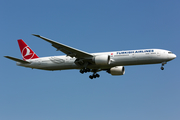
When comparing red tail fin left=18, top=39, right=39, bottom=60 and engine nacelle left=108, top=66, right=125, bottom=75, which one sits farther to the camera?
red tail fin left=18, top=39, right=39, bottom=60

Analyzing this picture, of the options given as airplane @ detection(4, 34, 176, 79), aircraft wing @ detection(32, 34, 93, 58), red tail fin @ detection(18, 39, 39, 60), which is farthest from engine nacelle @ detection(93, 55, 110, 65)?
red tail fin @ detection(18, 39, 39, 60)

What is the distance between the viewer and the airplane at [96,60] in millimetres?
34750

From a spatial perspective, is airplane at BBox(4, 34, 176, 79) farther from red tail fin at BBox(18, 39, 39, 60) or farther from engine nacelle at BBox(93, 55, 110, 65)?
red tail fin at BBox(18, 39, 39, 60)

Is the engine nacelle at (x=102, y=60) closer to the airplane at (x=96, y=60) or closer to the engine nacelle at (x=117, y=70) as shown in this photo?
the airplane at (x=96, y=60)

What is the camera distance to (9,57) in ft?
120

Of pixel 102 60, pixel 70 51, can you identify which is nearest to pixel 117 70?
pixel 102 60

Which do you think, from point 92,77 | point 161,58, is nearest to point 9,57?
point 92,77

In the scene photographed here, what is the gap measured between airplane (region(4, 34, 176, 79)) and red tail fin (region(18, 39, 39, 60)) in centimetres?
135

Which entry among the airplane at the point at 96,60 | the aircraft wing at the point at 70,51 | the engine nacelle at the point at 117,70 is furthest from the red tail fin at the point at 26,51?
the engine nacelle at the point at 117,70

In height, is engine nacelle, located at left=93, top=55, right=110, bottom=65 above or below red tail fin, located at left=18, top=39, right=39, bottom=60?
below

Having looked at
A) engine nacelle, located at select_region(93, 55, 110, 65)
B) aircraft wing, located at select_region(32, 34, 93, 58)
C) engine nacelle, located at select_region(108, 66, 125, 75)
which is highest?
aircraft wing, located at select_region(32, 34, 93, 58)

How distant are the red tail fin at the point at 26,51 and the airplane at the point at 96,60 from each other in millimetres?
1355

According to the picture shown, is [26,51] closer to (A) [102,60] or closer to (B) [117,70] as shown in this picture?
(A) [102,60]

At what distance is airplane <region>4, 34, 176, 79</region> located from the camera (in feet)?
114
